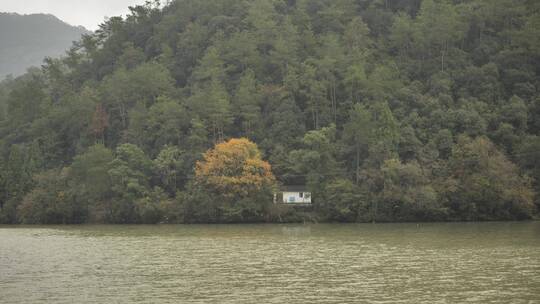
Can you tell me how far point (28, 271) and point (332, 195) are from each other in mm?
48230

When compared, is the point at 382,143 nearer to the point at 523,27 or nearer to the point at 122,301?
the point at 523,27

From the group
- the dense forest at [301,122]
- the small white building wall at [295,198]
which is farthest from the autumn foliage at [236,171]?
the small white building wall at [295,198]

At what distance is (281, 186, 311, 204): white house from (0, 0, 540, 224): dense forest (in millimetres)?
1909

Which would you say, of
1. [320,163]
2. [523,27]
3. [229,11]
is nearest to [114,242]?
[320,163]

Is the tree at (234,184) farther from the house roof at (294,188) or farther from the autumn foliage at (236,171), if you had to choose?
the house roof at (294,188)

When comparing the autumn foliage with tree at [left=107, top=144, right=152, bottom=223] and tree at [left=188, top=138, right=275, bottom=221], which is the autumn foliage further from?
tree at [left=107, top=144, right=152, bottom=223]

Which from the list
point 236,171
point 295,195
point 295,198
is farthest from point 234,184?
point 295,198

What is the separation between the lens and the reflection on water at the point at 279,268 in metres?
29.3

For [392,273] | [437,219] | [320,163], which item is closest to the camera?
[392,273]

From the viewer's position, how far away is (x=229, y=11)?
126500mm

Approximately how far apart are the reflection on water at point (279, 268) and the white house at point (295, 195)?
74.4 feet

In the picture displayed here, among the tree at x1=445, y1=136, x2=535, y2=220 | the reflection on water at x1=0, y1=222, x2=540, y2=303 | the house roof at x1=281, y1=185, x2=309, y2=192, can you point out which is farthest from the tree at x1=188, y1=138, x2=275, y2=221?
the tree at x1=445, y1=136, x2=535, y2=220

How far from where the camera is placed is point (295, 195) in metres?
87.1

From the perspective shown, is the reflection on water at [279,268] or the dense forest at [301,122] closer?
the reflection on water at [279,268]
